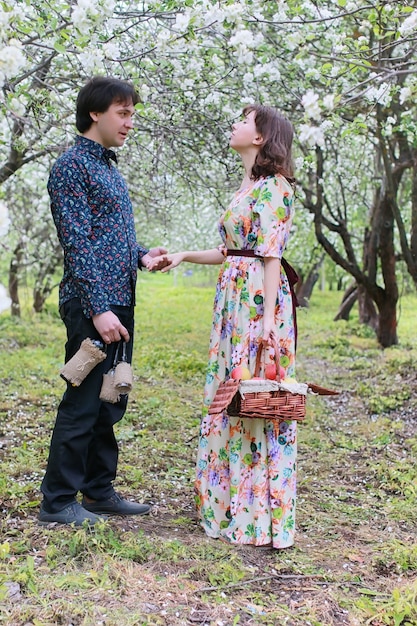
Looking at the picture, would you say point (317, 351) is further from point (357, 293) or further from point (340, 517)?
point (340, 517)

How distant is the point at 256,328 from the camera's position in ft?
10.5

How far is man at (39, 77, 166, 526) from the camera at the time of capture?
2.98 meters

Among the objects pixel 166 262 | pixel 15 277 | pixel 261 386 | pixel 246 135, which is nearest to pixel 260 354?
pixel 261 386

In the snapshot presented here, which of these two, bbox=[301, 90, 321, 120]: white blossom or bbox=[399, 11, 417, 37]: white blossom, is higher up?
bbox=[399, 11, 417, 37]: white blossom

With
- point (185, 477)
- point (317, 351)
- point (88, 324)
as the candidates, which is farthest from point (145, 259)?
point (317, 351)

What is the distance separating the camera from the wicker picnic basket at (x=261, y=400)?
2.95m

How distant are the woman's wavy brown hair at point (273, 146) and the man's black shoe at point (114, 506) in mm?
1680

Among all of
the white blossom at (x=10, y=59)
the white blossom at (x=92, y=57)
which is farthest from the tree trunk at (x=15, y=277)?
the white blossom at (x=10, y=59)

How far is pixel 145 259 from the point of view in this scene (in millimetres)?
3293

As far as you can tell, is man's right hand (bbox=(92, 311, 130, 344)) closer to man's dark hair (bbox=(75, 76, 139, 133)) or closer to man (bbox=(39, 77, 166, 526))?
man (bbox=(39, 77, 166, 526))

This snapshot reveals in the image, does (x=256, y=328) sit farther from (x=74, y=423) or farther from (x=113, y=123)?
(x=113, y=123)

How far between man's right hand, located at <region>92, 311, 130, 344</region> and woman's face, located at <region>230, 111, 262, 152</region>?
0.99m

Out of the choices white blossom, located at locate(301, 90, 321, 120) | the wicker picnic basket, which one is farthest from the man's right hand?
white blossom, located at locate(301, 90, 321, 120)

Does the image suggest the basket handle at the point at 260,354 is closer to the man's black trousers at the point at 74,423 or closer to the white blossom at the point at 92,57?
the man's black trousers at the point at 74,423
